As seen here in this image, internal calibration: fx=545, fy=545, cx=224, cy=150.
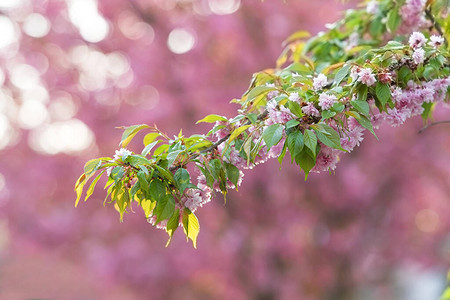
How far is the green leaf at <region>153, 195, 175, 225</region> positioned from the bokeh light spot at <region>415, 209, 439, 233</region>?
6767mm

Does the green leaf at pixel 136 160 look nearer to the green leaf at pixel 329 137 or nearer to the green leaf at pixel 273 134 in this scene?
the green leaf at pixel 273 134

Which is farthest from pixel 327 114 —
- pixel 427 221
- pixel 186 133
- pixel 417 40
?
pixel 427 221

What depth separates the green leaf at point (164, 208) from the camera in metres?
1.29

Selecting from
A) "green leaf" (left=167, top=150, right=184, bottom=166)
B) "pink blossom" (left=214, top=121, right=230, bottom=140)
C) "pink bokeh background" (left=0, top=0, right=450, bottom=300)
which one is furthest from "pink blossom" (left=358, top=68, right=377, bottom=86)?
"pink bokeh background" (left=0, top=0, right=450, bottom=300)

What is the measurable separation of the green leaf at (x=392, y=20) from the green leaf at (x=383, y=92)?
0.65 meters

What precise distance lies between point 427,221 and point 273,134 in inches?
290

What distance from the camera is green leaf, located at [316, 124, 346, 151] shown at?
1.22 metres

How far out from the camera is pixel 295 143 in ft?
4.07

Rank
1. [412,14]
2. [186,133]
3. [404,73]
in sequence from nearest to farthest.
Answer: [404,73], [412,14], [186,133]

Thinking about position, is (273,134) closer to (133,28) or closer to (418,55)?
(418,55)

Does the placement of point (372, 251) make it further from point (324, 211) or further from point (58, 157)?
point (58, 157)

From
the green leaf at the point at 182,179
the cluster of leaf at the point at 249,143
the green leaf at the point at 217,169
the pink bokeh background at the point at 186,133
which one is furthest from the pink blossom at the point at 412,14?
the pink bokeh background at the point at 186,133

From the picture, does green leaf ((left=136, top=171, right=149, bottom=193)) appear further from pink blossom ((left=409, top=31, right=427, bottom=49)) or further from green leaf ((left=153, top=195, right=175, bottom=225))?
pink blossom ((left=409, top=31, right=427, bottom=49))

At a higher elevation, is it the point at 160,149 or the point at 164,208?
the point at 160,149
